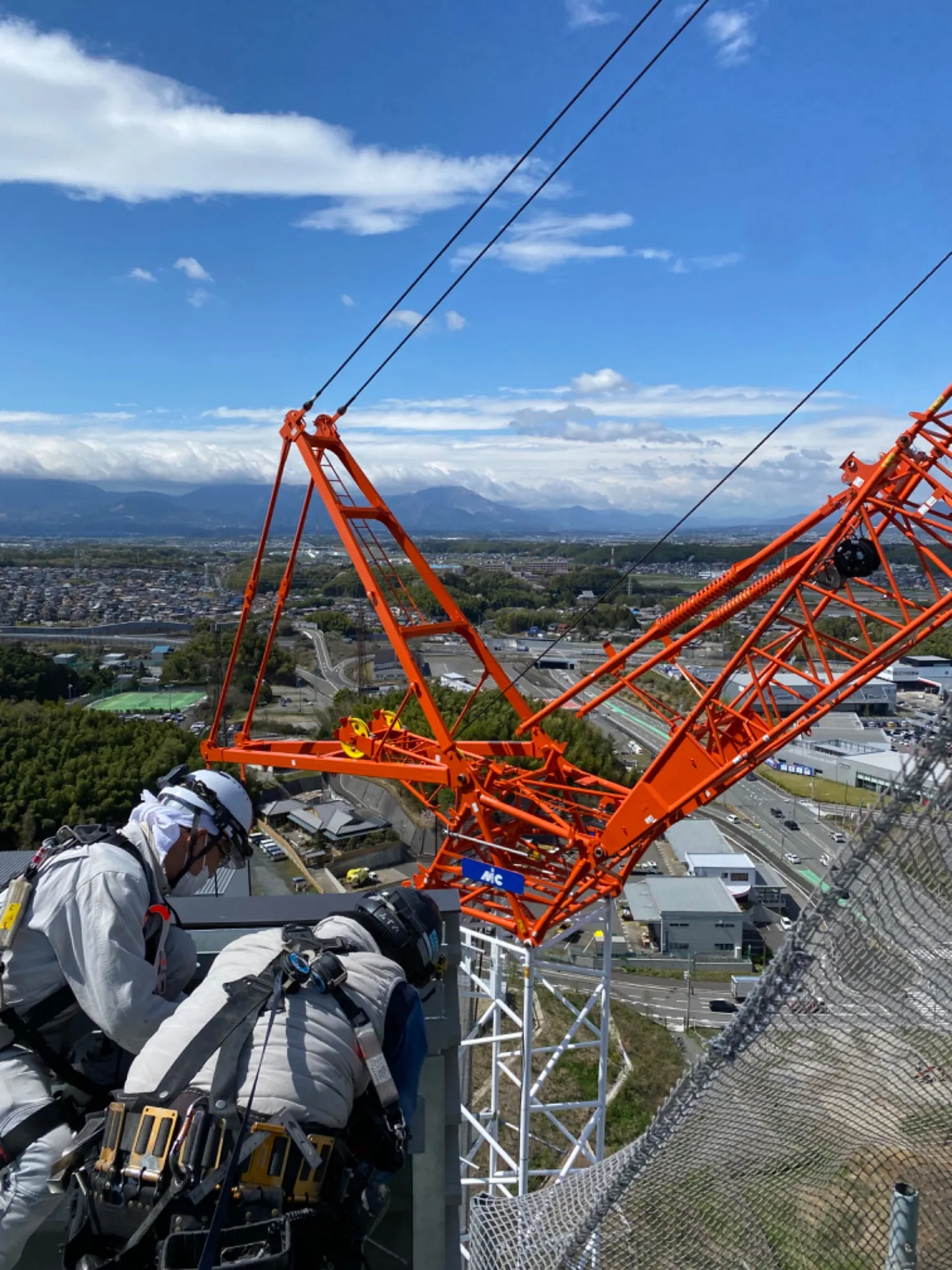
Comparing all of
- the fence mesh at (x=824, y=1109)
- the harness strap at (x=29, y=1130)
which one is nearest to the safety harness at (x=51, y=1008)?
the harness strap at (x=29, y=1130)

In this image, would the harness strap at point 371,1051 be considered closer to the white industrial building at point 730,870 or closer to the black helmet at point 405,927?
the black helmet at point 405,927

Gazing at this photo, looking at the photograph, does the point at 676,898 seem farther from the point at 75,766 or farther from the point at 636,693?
the point at 75,766

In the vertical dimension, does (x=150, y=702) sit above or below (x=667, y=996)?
above

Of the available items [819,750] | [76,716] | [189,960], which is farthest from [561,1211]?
[819,750]

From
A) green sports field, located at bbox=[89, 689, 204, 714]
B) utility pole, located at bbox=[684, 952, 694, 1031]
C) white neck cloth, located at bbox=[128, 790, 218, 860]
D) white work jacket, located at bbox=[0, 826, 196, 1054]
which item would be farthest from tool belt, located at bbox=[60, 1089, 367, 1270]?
green sports field, located at bbox=[89, 689, 204, 714]

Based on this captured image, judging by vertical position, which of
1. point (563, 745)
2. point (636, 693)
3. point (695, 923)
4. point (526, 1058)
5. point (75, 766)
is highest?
point (636, 693)

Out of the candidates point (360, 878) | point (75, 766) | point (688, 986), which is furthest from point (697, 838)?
point (75, 766)

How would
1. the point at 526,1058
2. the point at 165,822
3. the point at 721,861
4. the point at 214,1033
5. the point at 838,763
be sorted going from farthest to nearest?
the point at 838,763, the point at 721,861, the point at 526,1058, the point at 165,822, the point at 214,1033
